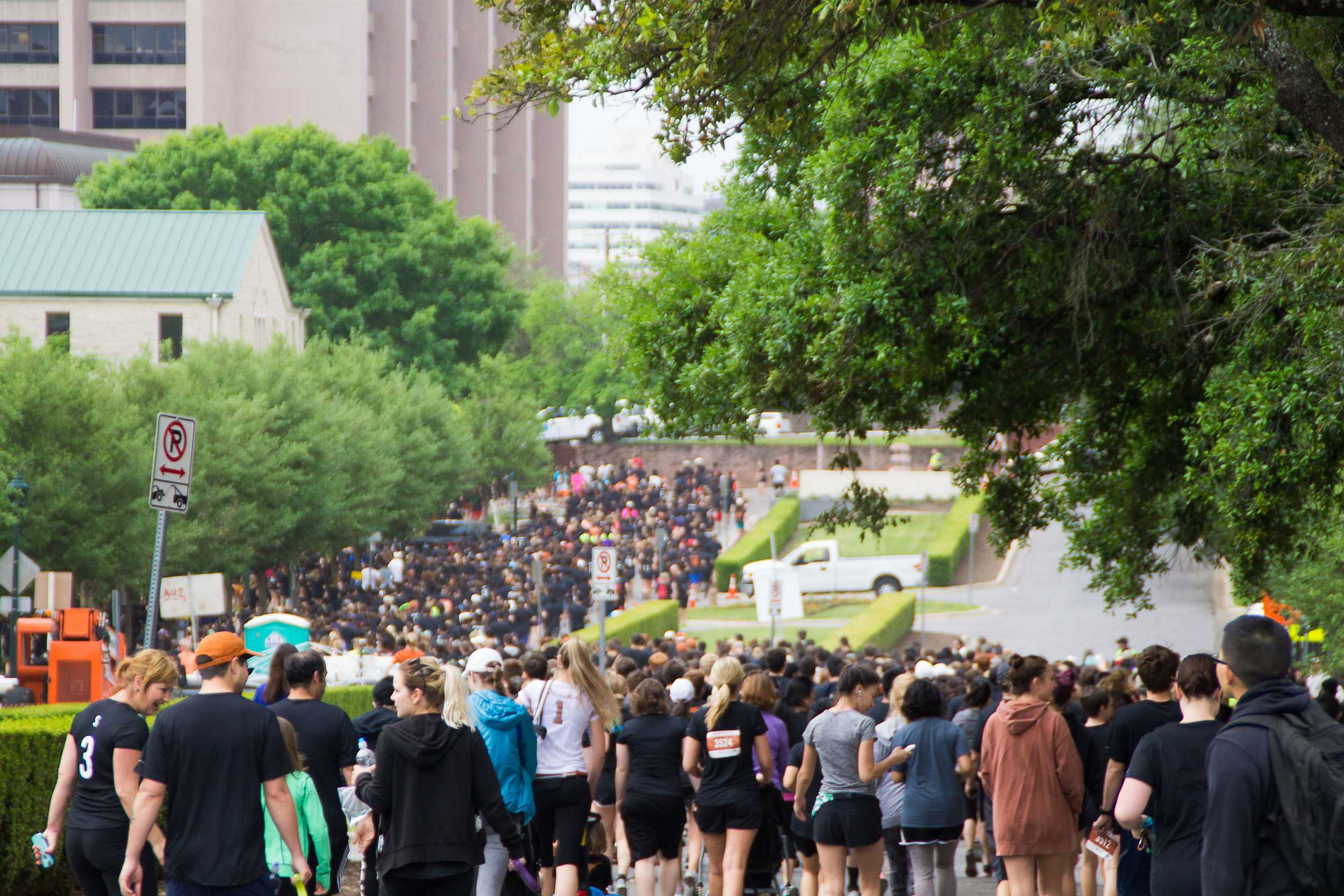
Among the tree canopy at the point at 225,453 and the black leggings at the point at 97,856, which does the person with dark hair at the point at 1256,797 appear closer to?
the black leggings at the point at 97,856

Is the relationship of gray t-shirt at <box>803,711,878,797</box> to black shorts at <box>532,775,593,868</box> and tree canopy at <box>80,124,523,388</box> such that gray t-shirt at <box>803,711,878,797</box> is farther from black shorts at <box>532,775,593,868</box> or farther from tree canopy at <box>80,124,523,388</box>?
tree canopy at <box>80,124,523,388</box>

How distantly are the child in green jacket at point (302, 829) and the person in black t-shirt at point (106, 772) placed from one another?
0.65 m

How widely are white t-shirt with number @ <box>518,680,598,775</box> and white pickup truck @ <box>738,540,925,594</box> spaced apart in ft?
126

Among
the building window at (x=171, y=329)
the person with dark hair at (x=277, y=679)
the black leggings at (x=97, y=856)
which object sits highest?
the building window at (x=171, y=329)

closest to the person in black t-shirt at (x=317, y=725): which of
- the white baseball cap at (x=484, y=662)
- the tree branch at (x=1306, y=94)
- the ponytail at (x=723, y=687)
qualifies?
the white baseball cap at (x=484, y=662)

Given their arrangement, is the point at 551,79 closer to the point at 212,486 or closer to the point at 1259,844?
the point at 1259,844

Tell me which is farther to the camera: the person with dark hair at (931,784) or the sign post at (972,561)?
the sign post at (972,561)

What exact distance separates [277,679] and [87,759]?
138 cm

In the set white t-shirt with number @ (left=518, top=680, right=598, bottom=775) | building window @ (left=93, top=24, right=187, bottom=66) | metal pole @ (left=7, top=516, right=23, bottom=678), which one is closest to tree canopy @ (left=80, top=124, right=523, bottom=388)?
building window @ (left=93, top=24, right=187, bottom=66)

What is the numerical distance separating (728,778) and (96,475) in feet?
83.4

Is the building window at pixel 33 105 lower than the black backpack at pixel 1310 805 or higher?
higher

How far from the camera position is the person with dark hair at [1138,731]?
8.73 meters

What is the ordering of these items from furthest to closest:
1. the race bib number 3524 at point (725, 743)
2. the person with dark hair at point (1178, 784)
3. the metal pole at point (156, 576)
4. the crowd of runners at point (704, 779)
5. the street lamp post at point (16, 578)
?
the street lamp post at point (16, 578)
the metal pole at point (156, 576)
the race bib number 3524 at point (725, 743)
the person with dark hair at point (1178, 784)
the crowd of runners at point (704, 779)

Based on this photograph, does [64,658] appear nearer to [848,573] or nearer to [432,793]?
[432,793]
